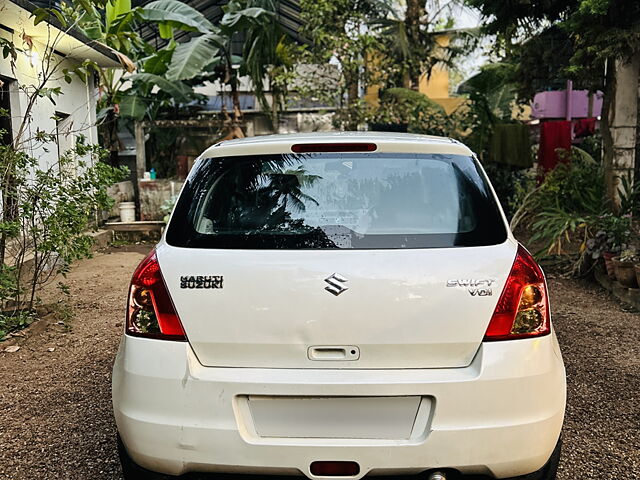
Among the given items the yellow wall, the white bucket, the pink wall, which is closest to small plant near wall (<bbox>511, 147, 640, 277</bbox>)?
the white bucket

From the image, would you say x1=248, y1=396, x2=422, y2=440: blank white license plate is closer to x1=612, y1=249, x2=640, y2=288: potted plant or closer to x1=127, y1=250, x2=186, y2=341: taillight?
x1=127, y1=250, x2=186, y2=341: taillight

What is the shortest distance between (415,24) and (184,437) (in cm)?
1709

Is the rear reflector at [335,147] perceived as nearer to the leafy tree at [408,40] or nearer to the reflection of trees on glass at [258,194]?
the reflection of trees on glass at [258,194]

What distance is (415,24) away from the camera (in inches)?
707

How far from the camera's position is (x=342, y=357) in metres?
2.50

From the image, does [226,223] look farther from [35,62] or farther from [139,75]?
[139,75]

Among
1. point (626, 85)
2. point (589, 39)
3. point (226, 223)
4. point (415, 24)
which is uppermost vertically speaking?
point (415, 24)

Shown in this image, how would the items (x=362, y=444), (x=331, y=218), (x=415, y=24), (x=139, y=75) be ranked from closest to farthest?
(x=362, y=444) → (x=331, y=218) → (x=139, y=75) → (x=415, y=24)

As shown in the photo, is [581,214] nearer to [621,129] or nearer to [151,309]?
[621,129]

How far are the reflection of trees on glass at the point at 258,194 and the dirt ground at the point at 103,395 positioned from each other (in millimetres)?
1534

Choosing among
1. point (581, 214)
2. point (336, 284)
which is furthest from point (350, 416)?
point (581, 214)

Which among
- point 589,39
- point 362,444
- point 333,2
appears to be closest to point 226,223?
point 362,444

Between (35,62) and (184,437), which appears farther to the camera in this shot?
(35,62)

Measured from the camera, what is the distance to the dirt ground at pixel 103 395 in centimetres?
350
